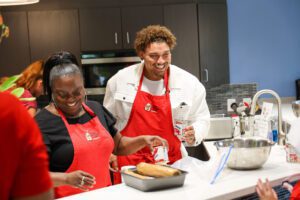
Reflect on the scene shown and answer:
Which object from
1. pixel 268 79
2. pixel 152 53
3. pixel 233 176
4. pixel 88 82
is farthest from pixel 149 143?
pixel 268 79

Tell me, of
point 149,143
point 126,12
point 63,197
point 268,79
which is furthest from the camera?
point 268,79

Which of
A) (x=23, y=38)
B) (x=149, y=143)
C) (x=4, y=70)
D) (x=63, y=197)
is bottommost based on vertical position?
(x=63, y=197)

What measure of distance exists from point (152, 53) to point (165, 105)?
349 mm

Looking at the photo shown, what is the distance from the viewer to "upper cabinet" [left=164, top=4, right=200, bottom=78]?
498 centimetres

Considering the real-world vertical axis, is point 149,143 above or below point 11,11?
below

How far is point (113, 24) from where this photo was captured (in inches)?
195

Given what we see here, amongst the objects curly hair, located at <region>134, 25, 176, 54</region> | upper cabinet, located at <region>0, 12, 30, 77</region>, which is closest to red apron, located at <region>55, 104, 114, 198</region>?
curly hair, located at <region>134, 25, 176, 54</region>

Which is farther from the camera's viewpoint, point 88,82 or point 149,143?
point 88,82

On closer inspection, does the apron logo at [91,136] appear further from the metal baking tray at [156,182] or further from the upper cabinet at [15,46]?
the upper cabinet at [15,46]

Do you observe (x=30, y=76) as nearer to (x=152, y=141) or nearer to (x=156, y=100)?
(x=156, y=100)

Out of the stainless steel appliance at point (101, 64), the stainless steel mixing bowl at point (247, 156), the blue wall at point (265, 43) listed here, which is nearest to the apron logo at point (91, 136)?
the stainless steel mixing bowl at point (247, 156)

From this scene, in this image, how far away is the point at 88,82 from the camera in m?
5.04

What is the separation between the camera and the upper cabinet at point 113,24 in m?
4.94

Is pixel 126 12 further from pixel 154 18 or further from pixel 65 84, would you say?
pixel 65 84
